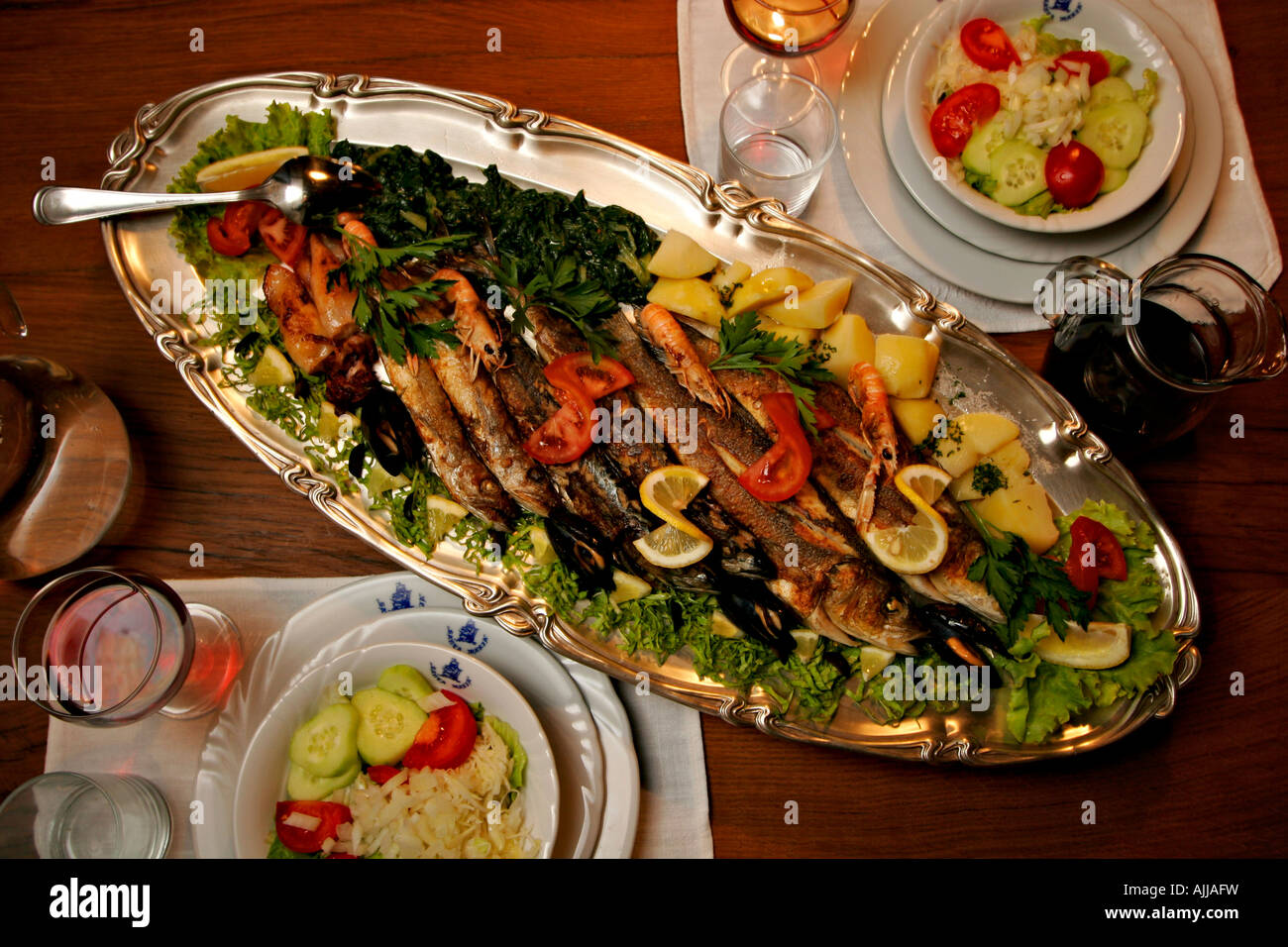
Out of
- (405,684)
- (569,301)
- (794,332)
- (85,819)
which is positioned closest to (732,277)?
(794,332)

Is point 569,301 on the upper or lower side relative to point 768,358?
upper

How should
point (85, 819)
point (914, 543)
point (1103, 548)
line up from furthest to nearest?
point (85, 819) → point (1103, 548) → point (914, 543)

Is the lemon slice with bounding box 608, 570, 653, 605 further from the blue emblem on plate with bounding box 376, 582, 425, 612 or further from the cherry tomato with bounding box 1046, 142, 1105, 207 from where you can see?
the cherry tomato with bounding box 1046, 142, 1105, 207

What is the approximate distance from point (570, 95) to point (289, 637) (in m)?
2.33

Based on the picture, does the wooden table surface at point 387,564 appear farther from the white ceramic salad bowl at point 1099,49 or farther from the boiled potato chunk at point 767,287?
the boiled potato chunk at point 767,287

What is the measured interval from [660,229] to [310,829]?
237 cm

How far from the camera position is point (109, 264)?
3389mm

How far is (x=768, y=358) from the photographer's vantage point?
2.93m

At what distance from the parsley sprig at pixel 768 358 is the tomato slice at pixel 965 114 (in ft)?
3.26

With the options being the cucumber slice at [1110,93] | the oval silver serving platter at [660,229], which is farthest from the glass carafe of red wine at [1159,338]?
the cucumber slice at [1110,93]

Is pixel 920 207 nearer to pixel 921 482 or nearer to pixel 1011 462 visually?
pixel 1011 462

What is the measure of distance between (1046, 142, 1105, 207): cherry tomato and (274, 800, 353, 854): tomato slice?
3.23 meters

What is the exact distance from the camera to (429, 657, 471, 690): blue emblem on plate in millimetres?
2918
